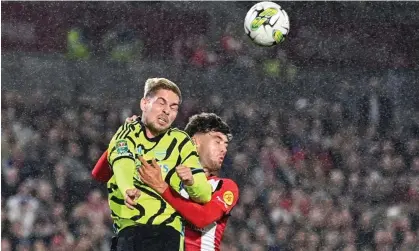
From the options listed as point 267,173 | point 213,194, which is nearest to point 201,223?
point 213,194

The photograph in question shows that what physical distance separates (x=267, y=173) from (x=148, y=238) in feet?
25.4

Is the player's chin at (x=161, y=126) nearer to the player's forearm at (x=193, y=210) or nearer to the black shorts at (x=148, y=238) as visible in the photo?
the player's forearm at (x=193, y=210)

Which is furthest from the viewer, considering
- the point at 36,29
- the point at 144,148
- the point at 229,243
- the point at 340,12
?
the point at 340,12

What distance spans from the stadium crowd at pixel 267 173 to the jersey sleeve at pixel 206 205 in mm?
6326

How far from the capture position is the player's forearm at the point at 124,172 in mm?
4723

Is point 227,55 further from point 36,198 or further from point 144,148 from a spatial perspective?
point 144,148

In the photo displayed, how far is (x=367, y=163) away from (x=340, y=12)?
2.21 meters

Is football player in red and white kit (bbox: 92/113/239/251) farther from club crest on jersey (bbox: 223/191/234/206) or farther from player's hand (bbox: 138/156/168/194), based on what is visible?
player's hand (bbox: 138/156/168/194)

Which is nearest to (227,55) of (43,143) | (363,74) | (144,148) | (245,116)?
(245,116)

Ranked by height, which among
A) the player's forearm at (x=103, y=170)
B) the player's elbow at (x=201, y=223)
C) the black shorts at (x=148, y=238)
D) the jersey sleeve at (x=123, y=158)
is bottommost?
the black shorts at (x=148, y=238)

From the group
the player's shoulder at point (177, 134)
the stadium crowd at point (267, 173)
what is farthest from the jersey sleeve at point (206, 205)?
the stadium crowd at point (267, 173)

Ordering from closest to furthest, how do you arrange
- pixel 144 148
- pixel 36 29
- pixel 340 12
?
pixel 144 148, pixel 36 29, pixel 340 12

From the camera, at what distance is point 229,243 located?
38.8 ft

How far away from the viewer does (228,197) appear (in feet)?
17.8
